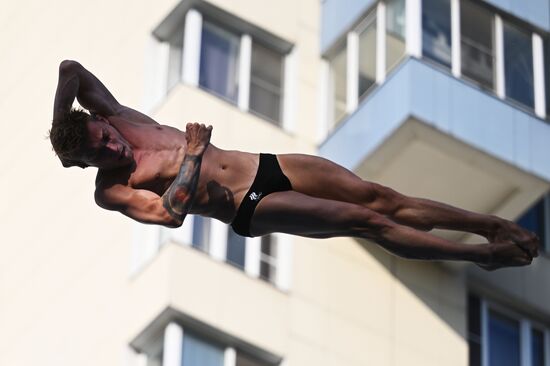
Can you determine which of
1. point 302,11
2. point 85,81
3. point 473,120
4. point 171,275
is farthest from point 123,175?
point 302,11

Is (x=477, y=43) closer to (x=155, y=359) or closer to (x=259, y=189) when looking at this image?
(x=155, y=359)

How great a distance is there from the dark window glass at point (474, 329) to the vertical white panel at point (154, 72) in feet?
16.5

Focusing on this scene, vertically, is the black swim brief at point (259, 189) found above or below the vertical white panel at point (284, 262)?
below

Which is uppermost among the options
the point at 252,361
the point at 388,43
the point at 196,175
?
the point at 388,43

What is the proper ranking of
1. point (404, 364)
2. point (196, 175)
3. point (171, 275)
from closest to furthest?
1. point (196, 175)
2. point (171, 275)
3. point (404, 364)

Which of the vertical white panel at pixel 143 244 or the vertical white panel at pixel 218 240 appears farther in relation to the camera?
the vertical white panel at pixel 143 244

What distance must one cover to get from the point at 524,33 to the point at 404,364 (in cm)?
471

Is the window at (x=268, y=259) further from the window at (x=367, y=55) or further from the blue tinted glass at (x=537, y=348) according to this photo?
the blue tinted glass at (x=537, y=348)

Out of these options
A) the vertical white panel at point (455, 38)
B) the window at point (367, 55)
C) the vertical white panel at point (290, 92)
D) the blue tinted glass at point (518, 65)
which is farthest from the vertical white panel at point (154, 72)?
the blue tinted glass at point (518, 65)

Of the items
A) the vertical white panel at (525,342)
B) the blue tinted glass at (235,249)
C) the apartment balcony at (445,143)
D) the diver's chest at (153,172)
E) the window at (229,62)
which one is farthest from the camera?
the vertical white panel at (525,342)

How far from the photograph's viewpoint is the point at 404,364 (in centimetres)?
2716

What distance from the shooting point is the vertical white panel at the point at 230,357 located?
83.5 ft

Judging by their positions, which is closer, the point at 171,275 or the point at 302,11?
the point at 171,275

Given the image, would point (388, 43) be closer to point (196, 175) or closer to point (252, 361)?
point (252, 361)
